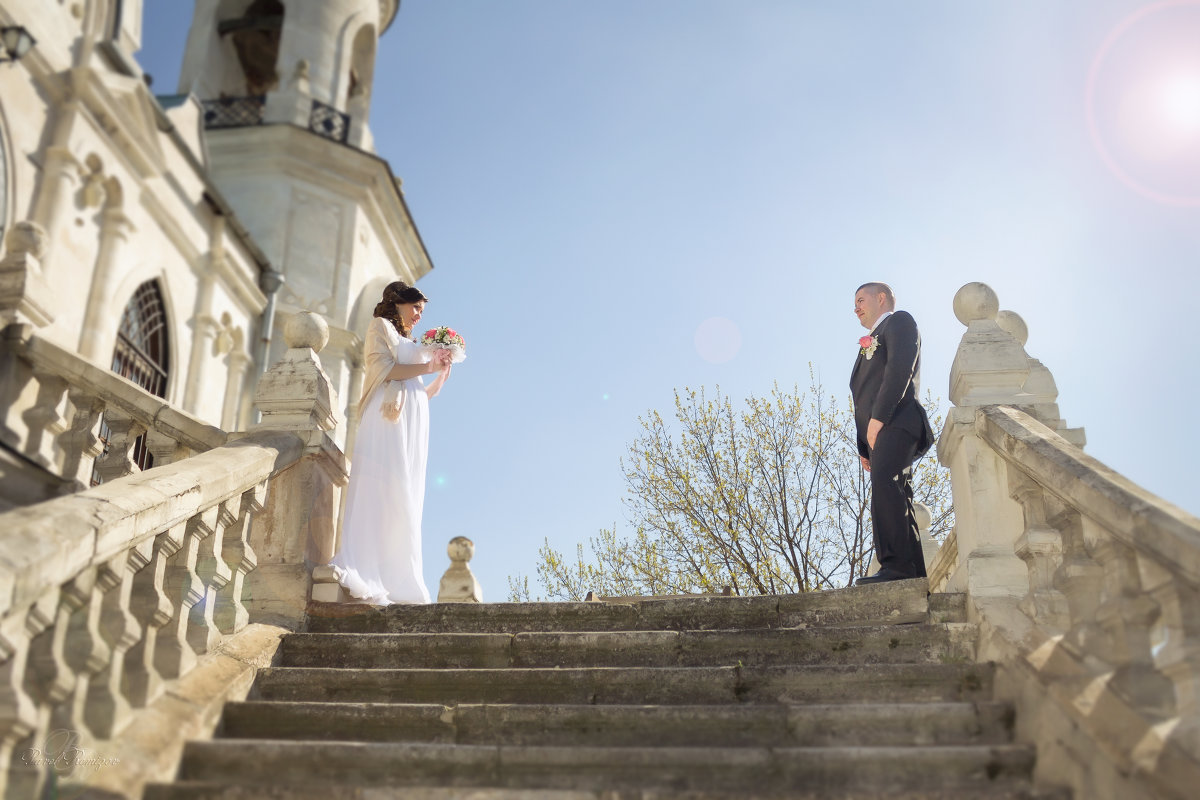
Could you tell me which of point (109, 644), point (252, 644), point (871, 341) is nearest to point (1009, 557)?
Result: point (871, 341)

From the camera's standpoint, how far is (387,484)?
6742 millimetres

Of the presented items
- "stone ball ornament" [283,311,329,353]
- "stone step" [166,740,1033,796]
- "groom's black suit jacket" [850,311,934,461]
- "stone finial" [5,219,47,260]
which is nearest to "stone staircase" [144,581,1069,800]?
"stone step" [166,740,1033,796]

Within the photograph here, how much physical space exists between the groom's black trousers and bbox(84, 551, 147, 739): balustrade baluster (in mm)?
4026

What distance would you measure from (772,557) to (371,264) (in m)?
9.94

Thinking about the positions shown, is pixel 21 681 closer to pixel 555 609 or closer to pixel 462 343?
pixel 555 609

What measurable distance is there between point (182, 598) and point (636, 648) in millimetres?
2071

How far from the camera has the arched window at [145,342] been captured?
1347cm

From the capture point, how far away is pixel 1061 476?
401 centimetres

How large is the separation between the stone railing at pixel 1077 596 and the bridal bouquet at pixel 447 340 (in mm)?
3603

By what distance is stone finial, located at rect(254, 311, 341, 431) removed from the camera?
6121mm

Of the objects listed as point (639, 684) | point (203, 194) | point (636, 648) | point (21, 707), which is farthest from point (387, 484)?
point (203, 194)

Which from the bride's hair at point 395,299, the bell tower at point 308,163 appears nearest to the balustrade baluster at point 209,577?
the bride's hair at point 395,299

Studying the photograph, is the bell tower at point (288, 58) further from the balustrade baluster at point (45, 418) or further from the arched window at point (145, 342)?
the balustrade baluster at point (45, 418)

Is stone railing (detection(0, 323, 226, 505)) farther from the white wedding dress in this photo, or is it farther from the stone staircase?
the stone staircase
